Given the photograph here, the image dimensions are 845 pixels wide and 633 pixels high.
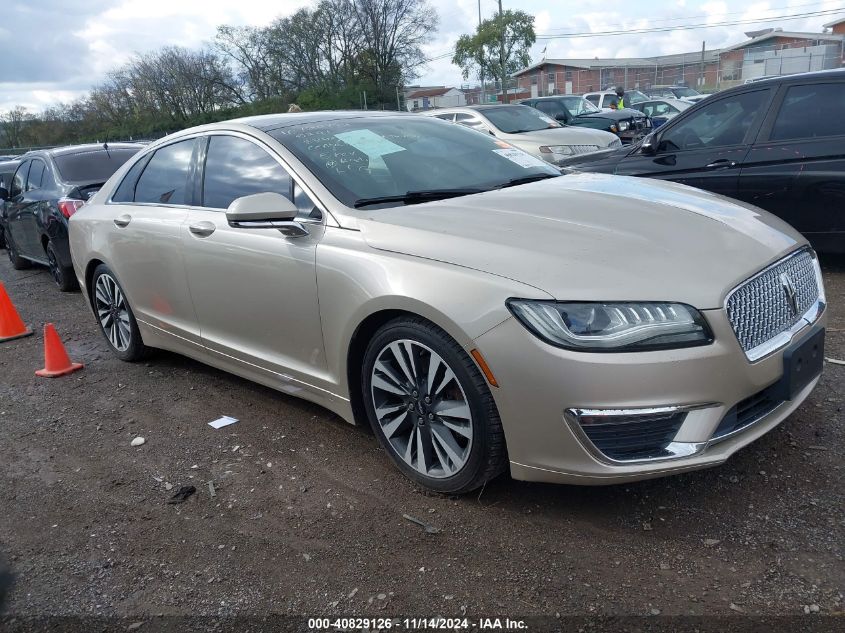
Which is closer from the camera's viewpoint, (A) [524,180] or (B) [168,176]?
(A) [524,180]

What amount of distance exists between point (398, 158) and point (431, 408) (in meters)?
1.41

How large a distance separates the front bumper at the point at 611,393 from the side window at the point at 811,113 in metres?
3.90

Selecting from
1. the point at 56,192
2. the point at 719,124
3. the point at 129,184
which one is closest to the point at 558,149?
the point at 719,124

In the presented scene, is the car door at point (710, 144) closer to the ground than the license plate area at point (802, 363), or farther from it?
farther from it

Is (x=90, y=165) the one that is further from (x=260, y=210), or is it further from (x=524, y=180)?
(x=524, y=180)

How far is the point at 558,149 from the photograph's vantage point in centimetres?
1091

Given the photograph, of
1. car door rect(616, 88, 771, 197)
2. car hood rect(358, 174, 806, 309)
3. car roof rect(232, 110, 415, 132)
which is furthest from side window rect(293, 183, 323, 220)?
car door rect(616, 88, 771, 197)

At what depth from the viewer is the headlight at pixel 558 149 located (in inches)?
427

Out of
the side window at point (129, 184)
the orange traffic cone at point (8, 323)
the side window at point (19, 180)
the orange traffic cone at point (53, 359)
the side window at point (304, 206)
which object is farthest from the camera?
the side window at point (19, 180)

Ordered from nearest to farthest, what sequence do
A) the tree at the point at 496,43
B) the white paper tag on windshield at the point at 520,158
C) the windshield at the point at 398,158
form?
the windshield at the point at 398,158 < the white paper tag on windshield at the point at 520,158 < the tree at the point at 496,43

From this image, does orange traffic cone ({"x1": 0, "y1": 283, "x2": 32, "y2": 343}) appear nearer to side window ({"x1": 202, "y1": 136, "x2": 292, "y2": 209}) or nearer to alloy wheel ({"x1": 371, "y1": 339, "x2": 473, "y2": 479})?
side window ({"x1": 202, "y1": 136, "x2": 292, "y2": 209})

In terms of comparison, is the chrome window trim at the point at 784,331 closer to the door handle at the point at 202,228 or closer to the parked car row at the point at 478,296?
the parked car row at the point at 478,296

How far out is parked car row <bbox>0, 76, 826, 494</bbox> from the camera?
243 cm

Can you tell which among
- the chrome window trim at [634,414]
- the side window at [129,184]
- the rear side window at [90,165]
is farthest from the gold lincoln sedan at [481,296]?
the rear side window at [90,165]
